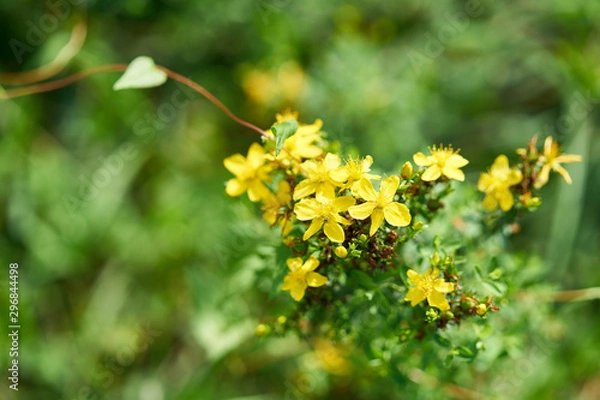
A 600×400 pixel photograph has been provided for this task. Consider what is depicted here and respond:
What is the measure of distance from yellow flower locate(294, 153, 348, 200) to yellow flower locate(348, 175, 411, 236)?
0.09m

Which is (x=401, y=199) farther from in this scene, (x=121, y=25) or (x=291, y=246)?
(x=121, y=25)

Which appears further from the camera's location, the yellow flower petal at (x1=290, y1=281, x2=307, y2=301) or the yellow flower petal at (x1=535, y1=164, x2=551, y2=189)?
the yellow flower petal at (x1=535, y1=164, x2=551, y2=189)

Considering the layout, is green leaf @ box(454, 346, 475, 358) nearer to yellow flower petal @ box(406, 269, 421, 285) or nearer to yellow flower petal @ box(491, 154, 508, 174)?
yellow flower petal @ box(406, 269, 421, 285)

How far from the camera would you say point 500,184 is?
2.38 m

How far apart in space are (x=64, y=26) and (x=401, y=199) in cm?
341

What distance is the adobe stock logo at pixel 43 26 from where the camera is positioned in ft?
13.7

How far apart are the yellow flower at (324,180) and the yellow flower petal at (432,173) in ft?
1.07

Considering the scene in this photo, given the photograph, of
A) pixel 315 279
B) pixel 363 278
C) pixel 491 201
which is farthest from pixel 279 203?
pixel 491 201

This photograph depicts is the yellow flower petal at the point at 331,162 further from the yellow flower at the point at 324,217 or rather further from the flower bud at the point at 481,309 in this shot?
the flower bud at the point at 481,309

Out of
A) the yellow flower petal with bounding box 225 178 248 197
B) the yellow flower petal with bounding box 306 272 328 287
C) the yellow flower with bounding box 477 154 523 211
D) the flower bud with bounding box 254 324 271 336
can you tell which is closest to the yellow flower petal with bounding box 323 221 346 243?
the yellow flower petal with bounding box 306 272 328 287

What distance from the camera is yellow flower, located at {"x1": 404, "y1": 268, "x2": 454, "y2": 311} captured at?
1953 millimetres

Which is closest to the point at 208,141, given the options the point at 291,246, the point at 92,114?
the point at 92,114

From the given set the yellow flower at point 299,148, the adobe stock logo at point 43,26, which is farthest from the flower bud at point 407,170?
the adobe stock logo at point 43,26

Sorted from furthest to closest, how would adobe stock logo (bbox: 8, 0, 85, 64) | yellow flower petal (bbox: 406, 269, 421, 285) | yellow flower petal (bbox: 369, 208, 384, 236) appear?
adobe stock logo (bbox: 8, 0, 85, 64) < yellow flower petal (bbox: 406, 269, 421, 285) < yellow flower petal (bbox: 369, 208, 384, 236)
